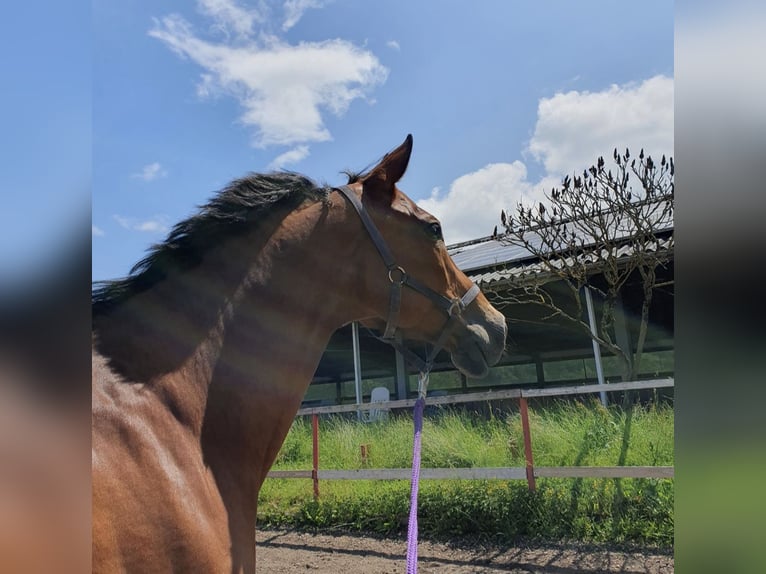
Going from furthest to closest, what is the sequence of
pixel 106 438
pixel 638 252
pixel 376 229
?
pixel 638 252 → pixel 376 229 → pixel 106 438

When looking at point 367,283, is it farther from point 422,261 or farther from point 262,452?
point 262,452

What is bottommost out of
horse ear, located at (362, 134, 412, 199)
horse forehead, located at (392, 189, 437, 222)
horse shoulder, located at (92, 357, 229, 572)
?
horse shoulder, located at (92, 357, 229, 572)

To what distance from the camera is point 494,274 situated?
8.84m

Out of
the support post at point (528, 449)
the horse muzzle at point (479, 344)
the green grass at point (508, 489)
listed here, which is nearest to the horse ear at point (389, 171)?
the horse muzzle at point (479, 344)

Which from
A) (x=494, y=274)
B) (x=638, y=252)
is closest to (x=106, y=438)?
(x=638, y=252)

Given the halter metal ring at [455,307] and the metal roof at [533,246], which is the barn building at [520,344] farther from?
the halter metal ring at [455,307]

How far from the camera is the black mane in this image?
1.85m

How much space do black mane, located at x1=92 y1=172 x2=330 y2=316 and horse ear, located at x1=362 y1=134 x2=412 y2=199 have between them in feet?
0.69

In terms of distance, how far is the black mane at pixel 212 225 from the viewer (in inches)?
72.7

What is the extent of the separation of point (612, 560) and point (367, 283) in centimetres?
350

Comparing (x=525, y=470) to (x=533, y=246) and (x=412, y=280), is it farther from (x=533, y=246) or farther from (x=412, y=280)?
(x=412, y=280)

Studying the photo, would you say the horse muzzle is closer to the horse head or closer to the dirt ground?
the horse head

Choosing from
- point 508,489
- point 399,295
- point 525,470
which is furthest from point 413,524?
point 508,489

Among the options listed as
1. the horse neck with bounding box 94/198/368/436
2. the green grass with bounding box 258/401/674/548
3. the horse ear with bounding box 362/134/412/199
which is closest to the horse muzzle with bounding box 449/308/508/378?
the horse neck with bounding box 94/198/368/436
